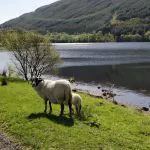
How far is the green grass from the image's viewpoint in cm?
2097

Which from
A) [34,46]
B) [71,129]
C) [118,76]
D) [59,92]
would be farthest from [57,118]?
[118,76]

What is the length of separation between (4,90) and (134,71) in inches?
2962

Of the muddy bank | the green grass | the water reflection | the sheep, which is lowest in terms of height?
the water reflection

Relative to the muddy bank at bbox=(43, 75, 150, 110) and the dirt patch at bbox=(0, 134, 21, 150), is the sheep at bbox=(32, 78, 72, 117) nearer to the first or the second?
the dirt patch at bbox=(0, 134, 21, 150)

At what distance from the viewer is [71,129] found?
23484 mm

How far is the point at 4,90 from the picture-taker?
43156 mm

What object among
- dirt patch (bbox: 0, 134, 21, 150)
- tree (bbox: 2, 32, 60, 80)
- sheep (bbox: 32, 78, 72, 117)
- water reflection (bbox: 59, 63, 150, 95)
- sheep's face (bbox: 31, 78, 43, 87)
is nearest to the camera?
dirt patch (bbox: 0, 134, 21, 150)

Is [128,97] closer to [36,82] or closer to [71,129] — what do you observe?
[36,82]

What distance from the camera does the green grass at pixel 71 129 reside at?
21.0 meters

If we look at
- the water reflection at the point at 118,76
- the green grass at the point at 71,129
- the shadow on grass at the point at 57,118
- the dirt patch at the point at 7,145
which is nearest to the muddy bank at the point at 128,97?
the water reflection at the point at 118,76

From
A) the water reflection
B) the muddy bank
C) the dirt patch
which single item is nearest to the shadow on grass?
the dirt patch

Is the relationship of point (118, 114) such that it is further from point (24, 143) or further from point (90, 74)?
point (90, 74)

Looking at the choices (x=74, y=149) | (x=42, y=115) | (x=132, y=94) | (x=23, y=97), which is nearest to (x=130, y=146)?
(x=74, y=149)

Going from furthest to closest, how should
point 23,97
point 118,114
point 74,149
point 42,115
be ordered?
point 23,97 < point 118,114 < point 42,115 < point 74,149
